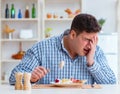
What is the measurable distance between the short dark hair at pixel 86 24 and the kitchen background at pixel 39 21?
3.31 meters

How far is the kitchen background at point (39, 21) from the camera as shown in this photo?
5.83 metres

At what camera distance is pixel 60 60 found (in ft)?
8.51

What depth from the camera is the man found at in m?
2.44

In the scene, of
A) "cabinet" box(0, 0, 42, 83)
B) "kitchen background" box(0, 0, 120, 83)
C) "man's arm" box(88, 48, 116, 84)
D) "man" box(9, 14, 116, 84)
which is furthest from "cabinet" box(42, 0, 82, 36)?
"man's arm" box(88, 48, 116, 84)

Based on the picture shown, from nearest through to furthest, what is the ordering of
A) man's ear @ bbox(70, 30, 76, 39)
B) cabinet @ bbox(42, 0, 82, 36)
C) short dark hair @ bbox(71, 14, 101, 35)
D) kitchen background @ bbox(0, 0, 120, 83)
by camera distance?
short dark hair @ bbox(71, 14, 101, 35) < man's ear @ bbox(70, 30, 76, 39) < kitchen background @ bbox(0, 0, 120, 83) < cabinet @ bbox(42, 0, 82, 36)

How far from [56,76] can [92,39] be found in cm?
41

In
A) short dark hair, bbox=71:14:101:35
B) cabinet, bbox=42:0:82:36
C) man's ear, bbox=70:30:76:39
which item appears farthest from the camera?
cabinet, bbox=42:0:82:36

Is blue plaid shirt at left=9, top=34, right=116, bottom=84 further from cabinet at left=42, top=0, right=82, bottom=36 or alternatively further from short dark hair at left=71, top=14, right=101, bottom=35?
cabinet at left=42, top=0, right=82, bottom=36

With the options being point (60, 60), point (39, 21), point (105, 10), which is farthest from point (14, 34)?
point (60, 60)

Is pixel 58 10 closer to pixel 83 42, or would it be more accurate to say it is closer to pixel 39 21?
→ pixel 39 21

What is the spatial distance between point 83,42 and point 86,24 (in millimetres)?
134

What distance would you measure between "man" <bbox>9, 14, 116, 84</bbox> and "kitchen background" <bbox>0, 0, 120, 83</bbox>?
3146mm

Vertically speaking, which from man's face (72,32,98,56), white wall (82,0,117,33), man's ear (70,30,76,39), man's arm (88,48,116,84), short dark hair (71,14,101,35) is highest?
white wall (82,0,117,33)

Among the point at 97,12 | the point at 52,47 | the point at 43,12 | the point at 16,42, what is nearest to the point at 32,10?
the point at 43,12
